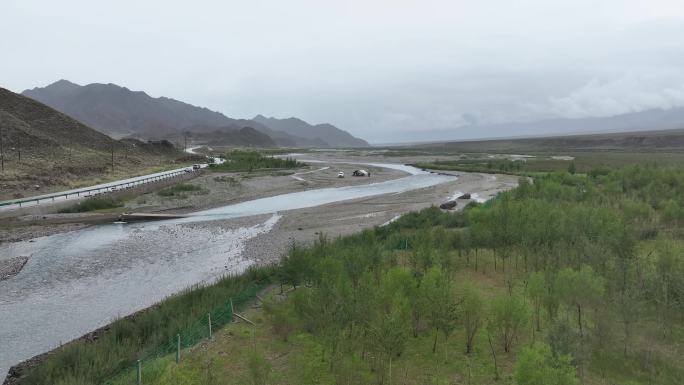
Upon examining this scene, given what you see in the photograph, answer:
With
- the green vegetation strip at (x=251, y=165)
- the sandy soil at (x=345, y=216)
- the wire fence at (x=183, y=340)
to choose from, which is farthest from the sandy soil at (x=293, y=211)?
the wire fence at (x=183, y=340)

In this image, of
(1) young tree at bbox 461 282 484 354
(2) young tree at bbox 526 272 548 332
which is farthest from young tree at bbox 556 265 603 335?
(1) young tree at bbox 461 282 484 354

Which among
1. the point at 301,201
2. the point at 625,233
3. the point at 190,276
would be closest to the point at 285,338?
the point at 190,276

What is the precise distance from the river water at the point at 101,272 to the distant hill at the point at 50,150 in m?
26.2

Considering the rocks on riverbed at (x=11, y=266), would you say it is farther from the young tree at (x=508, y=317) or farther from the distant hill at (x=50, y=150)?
the distant hill at (x=50, y=150)

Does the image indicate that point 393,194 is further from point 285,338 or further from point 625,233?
point 285,338

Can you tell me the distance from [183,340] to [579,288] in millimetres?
13926

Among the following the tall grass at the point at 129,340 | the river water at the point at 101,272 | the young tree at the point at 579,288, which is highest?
the young tree at the point at 579,288

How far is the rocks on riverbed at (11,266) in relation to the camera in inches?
978

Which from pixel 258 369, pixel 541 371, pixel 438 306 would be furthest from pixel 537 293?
pixel 258 369

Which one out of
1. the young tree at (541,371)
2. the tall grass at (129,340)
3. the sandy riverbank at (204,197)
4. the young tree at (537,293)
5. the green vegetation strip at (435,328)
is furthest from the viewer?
the sandy riverbank at (204,197)

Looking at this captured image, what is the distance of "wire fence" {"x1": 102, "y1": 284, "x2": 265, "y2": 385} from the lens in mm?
11453

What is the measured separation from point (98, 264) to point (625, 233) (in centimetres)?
3116

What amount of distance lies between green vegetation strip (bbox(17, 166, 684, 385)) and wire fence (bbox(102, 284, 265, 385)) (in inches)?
6.5

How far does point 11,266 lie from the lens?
26.5 meters
